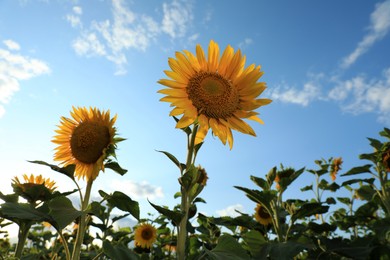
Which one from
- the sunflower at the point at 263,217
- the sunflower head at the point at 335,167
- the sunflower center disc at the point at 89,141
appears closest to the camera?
the sunflower center disc at the point at 89,141

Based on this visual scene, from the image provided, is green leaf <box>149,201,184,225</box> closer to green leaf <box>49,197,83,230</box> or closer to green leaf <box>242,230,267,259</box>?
green leaf <box>49,197,83,230</box>

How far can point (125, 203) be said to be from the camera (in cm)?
240

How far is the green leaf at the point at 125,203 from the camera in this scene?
239cm

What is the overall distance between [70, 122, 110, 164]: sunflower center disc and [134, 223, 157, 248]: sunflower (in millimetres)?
3283

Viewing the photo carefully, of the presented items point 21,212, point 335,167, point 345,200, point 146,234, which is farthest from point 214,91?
point 335,167

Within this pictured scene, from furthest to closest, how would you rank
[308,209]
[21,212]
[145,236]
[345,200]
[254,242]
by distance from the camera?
1. [345,200]
2. [145,236]
3. [308,209]
4. [254,242]
5. [21,212]

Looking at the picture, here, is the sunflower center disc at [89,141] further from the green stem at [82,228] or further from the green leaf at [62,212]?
the green leaf at [62,212]

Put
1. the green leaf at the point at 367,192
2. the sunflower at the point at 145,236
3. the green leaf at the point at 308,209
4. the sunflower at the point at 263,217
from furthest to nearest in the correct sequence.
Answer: the sunflower at the point at 145,236, the green leaf at the point at 367,192, the sunflower at the point at 263,217, the green leaf at the point at 308,209

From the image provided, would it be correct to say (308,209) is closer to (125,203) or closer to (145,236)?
(125,203)

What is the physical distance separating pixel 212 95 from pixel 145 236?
3938 millimetres

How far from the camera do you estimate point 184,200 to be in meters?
2.14

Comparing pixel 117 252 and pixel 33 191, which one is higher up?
pixel 33 191

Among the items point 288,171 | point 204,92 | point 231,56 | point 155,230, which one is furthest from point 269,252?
point 155,230

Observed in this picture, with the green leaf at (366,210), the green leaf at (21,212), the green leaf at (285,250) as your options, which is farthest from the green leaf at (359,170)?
the green leaf at (21,212)
